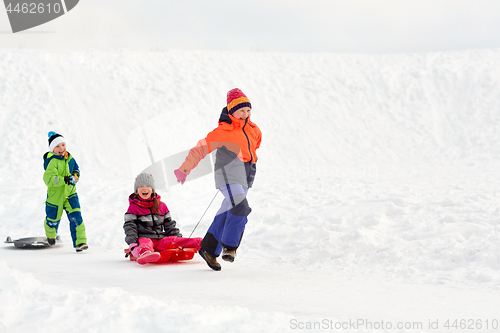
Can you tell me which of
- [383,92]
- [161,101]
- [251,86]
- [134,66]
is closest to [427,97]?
[383,92]

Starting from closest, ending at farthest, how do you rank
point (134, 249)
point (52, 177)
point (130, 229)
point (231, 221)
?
point (231, 221), point (134, 249), point (130, 229), point (52, 177)

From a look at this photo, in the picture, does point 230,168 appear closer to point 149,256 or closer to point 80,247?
point 149,256

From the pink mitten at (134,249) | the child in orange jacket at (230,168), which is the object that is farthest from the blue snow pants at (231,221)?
the pink mitten at (134,249)

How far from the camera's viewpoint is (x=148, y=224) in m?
5.44

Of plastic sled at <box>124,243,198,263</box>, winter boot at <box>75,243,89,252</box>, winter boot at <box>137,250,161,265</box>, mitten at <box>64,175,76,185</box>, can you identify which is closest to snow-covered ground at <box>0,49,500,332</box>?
plastic sled at <box>124,243,198,263</box>

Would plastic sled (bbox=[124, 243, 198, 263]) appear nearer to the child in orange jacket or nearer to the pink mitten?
the pink mitten

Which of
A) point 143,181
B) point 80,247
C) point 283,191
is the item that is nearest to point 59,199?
point 80,247

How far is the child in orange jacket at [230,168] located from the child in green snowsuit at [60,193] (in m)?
2.63

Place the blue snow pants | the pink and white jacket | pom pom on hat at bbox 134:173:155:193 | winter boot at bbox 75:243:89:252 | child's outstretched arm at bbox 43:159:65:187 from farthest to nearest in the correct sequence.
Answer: child's outstretched arm at bbox 43:159:65:187, winter boot at bbox 75:243:89:252, pom pom on hat at bbox 134:173:155:193, the pink and white jacket, the blue snow pants

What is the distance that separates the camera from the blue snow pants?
14.5 feet

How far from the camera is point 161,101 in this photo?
19484 millimetres

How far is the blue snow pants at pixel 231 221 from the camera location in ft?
14.5

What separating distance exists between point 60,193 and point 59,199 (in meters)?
0.09

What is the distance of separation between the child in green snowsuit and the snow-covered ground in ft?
1.23
